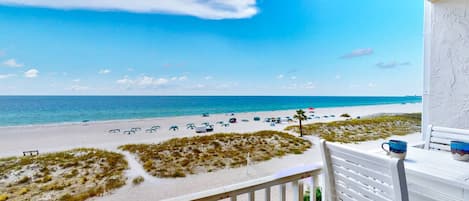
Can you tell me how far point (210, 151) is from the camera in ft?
6.96

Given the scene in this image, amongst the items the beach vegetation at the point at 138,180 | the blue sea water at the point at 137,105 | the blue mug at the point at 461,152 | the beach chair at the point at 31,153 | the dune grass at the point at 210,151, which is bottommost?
the beach vegetation at the point at 138,180

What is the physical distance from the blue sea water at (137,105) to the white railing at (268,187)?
161 cm

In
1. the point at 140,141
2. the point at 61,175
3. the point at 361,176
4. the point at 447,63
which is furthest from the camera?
the point at 140,141

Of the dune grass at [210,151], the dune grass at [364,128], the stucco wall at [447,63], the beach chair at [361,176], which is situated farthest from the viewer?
the dune grass at [364,128]

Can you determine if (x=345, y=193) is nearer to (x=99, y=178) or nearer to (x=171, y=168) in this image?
(x=171, y=168)

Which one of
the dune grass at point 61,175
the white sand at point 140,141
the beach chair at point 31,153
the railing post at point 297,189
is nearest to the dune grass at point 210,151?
the white sand at point 140,141

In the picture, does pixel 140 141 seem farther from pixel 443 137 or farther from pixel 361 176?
pixel 443 137

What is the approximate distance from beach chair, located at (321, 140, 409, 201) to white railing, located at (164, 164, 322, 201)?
0.16m

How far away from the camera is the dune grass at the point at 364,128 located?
2320 millimetres

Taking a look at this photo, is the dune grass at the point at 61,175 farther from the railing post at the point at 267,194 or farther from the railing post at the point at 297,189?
the railing post at the point at 297,189

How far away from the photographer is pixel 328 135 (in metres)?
2.36

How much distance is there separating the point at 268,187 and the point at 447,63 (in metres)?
1.82

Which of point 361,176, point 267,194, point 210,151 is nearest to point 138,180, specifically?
point 210,151

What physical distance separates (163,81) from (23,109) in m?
1.29
